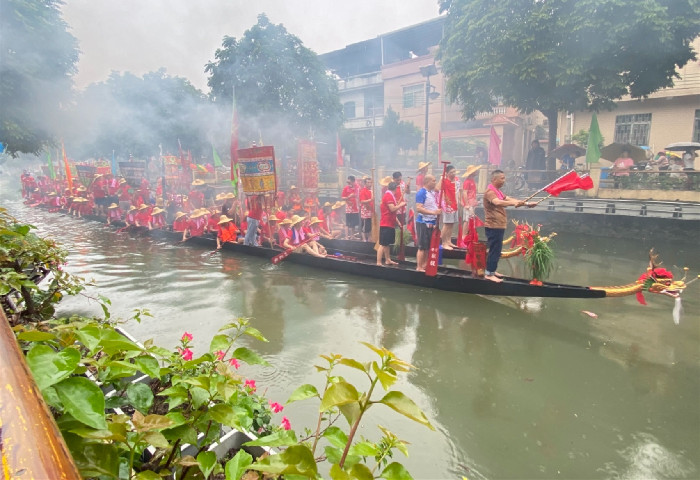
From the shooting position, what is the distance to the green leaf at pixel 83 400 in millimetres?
889

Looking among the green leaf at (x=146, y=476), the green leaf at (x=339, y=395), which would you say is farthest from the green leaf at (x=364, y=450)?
the green leaf at (x=146, y=476)

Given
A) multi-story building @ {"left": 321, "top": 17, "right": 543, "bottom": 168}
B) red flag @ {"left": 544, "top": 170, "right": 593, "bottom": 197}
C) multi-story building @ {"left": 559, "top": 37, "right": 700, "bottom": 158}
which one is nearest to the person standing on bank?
red flag @ {"left": 544, "top": 170, "right": 593, "bottom": 197}

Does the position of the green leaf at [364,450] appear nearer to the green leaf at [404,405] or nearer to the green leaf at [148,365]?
the green leaf at [404,405]

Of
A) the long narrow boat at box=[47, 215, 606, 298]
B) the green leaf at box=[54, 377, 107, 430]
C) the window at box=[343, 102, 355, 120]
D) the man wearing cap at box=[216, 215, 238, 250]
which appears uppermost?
the window at box=[343, 102, 355, 120]

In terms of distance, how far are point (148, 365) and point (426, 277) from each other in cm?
590

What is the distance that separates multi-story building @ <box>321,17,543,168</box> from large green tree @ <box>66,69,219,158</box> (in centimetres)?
1091

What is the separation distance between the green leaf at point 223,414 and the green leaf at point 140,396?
0.32 metres

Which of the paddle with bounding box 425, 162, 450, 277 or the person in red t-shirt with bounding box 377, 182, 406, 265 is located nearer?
the paddle with bounding box 425, 162, 450, 277

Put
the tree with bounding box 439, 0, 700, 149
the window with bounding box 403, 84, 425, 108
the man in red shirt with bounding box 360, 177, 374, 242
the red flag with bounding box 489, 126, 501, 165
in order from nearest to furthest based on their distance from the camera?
the man in red shirt with bounding box 360, 177, 374, 242, the tree with bounding box 439, 0, 700, 149, the red flag with bounding box 489, 126, 501, 165, the window with bounding box 403, 84, 425, 108

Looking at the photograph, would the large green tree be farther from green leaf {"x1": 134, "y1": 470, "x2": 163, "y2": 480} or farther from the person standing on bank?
green leaf {"x1": 134, "y1": 470, "x2": 163, "y2": 480}

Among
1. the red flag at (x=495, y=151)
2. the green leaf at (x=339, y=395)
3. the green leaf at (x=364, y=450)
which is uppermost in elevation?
the red flag at (x=495, y=151)

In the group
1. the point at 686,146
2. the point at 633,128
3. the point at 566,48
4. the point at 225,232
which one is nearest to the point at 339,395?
the point at 225,232

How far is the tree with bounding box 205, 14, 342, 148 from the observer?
18.4 m

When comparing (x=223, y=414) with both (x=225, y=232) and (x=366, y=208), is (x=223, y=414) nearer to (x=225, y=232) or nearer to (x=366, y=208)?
(x=366, y=208)
